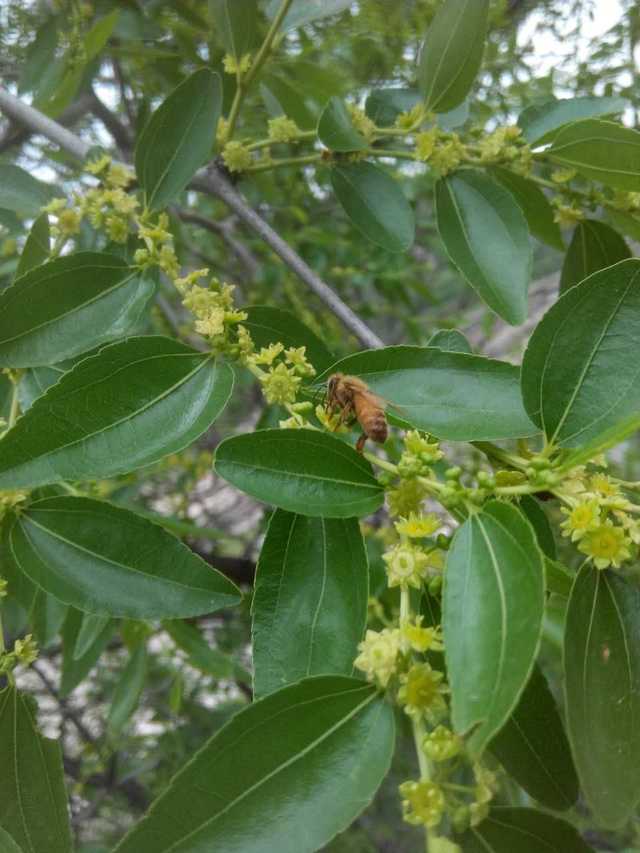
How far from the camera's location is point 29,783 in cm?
82

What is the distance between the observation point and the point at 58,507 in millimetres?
889

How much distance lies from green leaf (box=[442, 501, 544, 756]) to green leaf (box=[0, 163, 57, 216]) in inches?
38.5

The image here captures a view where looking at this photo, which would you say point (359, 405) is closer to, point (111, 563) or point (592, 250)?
point (111, 563)

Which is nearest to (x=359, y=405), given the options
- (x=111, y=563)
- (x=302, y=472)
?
(x=302, y=472)

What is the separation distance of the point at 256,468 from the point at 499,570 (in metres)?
0.25

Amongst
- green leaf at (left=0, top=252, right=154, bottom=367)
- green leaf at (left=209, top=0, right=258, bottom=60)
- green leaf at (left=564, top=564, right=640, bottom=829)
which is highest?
green leaf at (left=209, top=0, right=258, bottom=60)

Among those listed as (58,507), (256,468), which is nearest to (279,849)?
(256,468)

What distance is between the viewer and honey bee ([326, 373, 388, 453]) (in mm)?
715

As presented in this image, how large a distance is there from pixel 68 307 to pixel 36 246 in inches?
7.2

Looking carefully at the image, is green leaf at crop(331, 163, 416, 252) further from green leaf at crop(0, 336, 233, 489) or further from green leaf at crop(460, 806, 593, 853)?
green leaf at crop(460, 806, 593, 853)

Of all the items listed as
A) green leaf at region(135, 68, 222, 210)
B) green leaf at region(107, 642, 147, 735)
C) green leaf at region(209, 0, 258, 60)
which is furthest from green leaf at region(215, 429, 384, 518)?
green leaf at region(107, 642, 147, 735)

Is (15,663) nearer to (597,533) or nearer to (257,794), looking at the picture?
(257,794)

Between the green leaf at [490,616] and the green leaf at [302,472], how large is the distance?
123 mm

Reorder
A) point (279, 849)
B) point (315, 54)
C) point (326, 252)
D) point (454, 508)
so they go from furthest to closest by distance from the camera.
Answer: point (326, 252) < point (315, 54) < point (454, 508) < point (279, 849)
